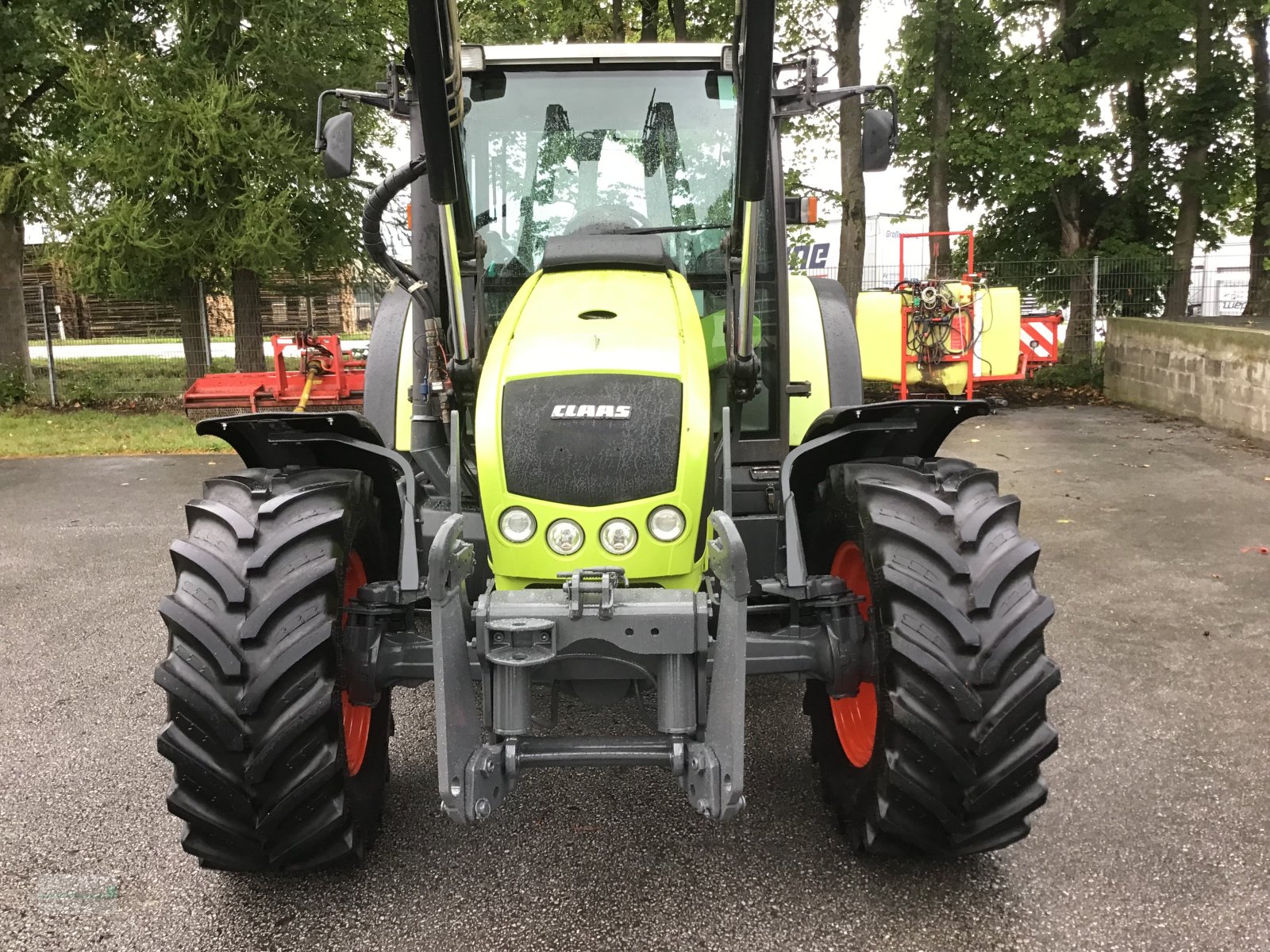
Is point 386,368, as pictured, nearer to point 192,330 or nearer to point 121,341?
point 192,330

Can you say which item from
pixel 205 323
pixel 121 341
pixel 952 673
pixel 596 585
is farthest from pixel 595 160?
pixel 121 341

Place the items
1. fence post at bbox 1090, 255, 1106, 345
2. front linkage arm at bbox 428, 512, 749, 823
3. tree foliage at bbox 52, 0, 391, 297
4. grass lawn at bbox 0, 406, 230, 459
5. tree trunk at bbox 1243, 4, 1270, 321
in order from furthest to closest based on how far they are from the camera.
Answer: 1. tree trunk at bbox 1243, 4, 1270, 321
2. fence post at bbox 1090, 255, 1106, 345
3. tree foliage at bbox 52, 0, 391, 297
4. grass lawn at bbox 0, 406, 230, 459
5. front linkage arm at bbox 428, 512, 749, 823

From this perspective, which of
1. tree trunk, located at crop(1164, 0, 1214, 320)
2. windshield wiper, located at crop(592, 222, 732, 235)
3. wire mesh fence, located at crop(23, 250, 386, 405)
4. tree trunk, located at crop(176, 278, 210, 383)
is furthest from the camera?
tree trunk, located at crop(1164, 0, 1214, 320)

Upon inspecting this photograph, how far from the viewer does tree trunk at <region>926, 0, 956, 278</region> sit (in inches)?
625

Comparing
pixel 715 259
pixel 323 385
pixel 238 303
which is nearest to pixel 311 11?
pixel 238 303

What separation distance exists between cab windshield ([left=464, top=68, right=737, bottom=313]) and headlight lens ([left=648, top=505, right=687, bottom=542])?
4.26ft

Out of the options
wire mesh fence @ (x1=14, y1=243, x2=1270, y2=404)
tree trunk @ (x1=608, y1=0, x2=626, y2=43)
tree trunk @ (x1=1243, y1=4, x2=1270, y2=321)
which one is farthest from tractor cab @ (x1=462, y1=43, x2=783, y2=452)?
tree trunk @ (x1=608, y1=0, x2=626, y2=43)

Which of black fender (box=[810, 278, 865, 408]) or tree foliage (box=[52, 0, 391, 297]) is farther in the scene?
tree foliage (box=[52, 0, 391, 297])

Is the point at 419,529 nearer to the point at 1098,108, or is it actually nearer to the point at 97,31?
the point at 97,31

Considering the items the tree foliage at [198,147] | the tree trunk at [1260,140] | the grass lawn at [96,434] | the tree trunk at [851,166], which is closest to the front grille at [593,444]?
the grass lawn at [96,434]

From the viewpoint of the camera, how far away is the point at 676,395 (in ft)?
9.29

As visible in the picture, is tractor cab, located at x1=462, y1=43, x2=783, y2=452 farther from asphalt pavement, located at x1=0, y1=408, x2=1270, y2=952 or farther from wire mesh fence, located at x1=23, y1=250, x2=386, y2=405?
wire mesh fence, located at x1=23, y1=250, x2=386, y2=405

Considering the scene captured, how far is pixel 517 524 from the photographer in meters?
2.74

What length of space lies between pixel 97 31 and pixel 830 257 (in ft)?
38.0
